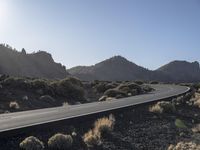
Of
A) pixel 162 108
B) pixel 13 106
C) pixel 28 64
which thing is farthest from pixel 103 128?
pixel 28 64

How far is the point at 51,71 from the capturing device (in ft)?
514

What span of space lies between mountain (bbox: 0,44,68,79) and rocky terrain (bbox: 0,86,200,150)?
9921 centimetres

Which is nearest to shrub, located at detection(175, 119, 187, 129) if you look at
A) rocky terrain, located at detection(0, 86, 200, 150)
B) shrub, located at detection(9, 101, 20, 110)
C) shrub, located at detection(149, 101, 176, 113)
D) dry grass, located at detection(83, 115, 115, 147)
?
rocky terrain, located at detection(0, 86, 200, 150)

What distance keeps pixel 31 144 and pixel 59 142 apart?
1.12 m

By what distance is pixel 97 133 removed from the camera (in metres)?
17.6

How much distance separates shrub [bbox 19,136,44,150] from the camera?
45.5ft

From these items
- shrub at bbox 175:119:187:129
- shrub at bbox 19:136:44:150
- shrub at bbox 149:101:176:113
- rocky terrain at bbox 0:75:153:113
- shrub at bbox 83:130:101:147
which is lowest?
shrub at bbox 175:119:187:129

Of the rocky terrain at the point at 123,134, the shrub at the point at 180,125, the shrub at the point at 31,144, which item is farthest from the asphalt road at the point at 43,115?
the shrub at the point at 180,125

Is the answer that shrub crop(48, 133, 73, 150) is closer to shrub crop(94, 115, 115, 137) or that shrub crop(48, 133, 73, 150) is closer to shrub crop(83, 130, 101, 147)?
shrub crop(83, 130, 101, 147)

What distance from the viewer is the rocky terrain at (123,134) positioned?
15328 mm

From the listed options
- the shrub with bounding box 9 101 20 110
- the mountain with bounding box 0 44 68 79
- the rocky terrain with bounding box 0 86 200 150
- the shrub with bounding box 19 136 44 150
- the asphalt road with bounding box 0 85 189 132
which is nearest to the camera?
the shrub with bounding box 19 136 44 150

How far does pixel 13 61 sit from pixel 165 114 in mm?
113251

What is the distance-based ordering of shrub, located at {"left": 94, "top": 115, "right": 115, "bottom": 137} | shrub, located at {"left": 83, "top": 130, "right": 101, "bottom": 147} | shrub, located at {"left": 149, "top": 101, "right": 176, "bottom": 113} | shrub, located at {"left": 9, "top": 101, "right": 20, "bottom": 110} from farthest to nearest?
shrub, located at {"left": 9, "top": 101, "right": 20, "bottom": 110}, shrub, located at {"left": 149, "top": 101, "right": 176, "bottom": 113}, shrub, located at {"left": 94, "top": 115, "right": 115, "bottom": 137}, shrub, located at {"left": 83, "top": 130, "right": 101, "bottom": 147}

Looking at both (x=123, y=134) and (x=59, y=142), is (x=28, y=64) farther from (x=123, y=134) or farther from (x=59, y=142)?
(x=59, y=142)
